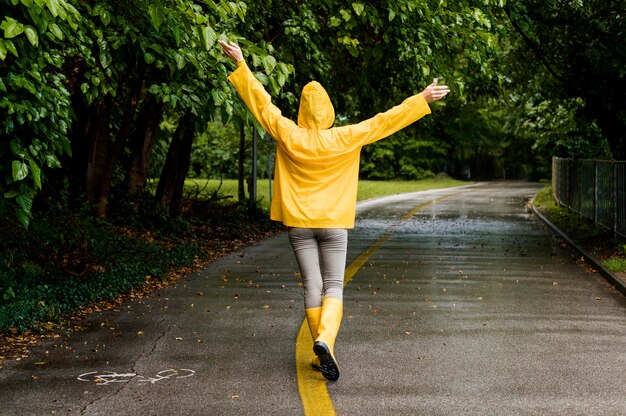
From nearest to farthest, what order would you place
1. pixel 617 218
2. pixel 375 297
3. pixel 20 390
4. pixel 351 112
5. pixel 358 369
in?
pixel 20 390 < pixel 358 369 < pixel 375 297 < pixel 617 218 < pixel 351 112

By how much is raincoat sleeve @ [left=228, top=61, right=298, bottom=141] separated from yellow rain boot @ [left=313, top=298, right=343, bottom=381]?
1.25 meters

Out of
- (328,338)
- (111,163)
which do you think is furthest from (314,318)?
(111,163)

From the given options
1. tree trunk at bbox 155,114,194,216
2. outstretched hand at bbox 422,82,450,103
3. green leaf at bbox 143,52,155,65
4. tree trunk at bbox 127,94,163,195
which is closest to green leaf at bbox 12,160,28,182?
green leaf at bbox 143,52,155,65

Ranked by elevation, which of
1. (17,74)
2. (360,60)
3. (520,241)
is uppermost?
(360,60)

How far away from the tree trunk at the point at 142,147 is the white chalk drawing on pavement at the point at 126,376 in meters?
Answer: 10.6

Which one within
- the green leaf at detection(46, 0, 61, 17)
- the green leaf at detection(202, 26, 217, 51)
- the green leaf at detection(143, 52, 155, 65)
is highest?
the green leaf at detection(46, 0, 61, 17)

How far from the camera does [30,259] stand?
9.93 metres

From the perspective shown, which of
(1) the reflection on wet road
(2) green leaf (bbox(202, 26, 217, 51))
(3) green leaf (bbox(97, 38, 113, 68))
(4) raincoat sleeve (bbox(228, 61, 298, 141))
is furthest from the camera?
(3) green leaf (bbox(97, 38, 113, 68))

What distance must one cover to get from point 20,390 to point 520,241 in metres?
13.2

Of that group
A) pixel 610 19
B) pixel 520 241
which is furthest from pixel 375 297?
pixel 520 241

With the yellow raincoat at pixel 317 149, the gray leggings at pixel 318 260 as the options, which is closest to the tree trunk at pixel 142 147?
the yellow raincoat at pixel 317 149

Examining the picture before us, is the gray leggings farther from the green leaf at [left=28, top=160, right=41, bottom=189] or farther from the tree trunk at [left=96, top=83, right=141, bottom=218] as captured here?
the tree trunk at [left=96, top=83, right=141, bottom=218]

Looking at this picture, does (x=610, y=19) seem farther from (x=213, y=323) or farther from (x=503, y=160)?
(x=503, y=160)

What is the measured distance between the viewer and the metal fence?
1491 cm
